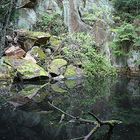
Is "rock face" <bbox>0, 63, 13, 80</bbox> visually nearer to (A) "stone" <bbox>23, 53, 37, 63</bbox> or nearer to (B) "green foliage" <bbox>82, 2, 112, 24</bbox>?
(A) "stone" <bbox>23, 53, 37, 63</bbox>

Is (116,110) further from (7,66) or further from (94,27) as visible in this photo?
(94,27)

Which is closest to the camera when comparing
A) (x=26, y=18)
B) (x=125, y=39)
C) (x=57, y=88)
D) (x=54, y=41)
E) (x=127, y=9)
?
(x=57, y=88)

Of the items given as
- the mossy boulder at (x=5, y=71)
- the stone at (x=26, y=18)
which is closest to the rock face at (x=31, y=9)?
the stone at (x=26, y=18)

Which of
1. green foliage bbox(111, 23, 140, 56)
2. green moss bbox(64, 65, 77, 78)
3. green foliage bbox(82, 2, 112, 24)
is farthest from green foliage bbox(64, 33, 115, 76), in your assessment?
green foliage bbox(82, 2, 112, 24)

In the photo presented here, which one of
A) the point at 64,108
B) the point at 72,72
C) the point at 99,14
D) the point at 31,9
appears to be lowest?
the point at 72,72

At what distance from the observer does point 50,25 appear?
23.2 m

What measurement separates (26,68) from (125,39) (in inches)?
376

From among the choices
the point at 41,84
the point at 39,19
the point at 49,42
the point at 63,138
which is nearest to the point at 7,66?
the point at 41,84

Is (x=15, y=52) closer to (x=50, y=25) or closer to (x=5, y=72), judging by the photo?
(x=5, y=72)

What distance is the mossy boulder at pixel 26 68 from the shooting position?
17.3m

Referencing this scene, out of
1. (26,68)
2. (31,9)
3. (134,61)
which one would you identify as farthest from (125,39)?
(26,68)

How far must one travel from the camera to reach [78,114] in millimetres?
10422

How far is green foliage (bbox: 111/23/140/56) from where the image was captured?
24.4 metres

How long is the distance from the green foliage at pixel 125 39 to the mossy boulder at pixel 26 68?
8.35m
